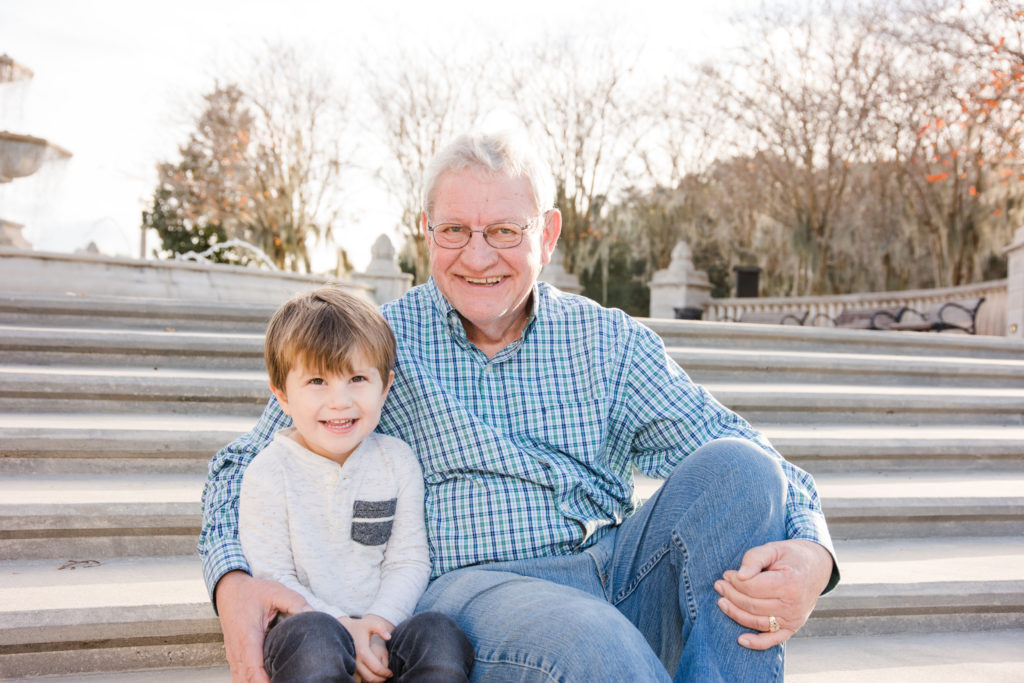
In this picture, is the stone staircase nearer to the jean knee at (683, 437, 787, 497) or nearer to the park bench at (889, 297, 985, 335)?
the jean knee at (683, 437, 787, 497)

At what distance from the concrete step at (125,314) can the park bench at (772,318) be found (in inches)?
373

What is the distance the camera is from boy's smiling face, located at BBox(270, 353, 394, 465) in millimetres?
1499

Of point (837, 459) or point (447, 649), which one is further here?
point (837, 459)

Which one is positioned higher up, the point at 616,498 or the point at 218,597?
the point at 616,498

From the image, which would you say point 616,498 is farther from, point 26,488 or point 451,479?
point 26,488

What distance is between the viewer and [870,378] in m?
4.80

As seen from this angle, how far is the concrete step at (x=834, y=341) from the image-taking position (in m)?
5.46

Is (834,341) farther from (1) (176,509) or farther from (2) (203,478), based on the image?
(1) (176,509)

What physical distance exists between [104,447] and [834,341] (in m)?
4.90

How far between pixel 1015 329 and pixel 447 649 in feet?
28.9

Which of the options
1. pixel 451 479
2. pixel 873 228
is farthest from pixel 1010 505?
pixel 873 228

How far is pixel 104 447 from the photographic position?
9.59 feet

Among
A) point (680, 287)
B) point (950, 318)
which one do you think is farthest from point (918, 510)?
point (680, 287)

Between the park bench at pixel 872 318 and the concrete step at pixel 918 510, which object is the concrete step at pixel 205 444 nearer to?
the concrete step at pixel 918 510
